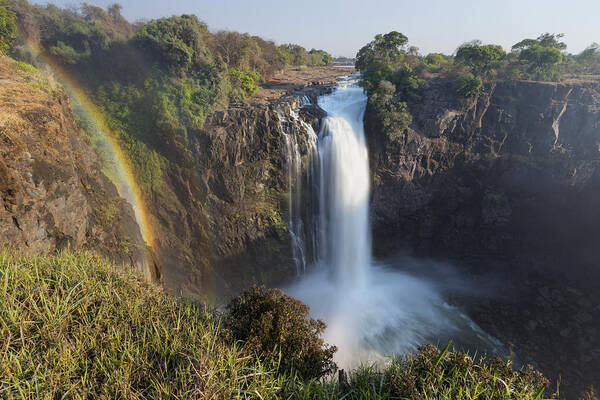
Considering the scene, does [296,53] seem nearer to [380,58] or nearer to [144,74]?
[380,58]

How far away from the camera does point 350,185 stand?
745 inches

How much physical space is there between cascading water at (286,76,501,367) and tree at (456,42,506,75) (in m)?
9.90

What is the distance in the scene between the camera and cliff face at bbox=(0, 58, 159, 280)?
785cm

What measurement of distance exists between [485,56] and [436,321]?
2170cm

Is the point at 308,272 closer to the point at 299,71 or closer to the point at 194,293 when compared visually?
the point at 194,293

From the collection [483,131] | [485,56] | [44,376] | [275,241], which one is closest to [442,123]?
[483,131]

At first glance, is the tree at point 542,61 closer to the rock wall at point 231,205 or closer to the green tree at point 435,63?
the green tree at point 435,63

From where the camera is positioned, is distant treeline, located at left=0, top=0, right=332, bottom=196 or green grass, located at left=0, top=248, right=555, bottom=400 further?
distant treeline, located at left=0, top=0, right=332, bottom=196

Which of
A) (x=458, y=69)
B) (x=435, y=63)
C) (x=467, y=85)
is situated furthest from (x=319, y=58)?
(x=467, y=85)

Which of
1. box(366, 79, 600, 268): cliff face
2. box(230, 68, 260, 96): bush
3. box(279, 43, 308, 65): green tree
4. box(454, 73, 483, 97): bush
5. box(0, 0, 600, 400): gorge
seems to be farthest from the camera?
box(279, 43, 308, 65): green tree

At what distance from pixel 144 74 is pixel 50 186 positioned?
1107 centimetres

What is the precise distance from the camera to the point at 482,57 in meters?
22.1

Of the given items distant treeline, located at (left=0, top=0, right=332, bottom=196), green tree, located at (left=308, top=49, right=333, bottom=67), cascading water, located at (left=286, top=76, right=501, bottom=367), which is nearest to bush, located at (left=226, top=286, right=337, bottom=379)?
cascading water, located at (left=286, top=76, right=501, bottom=367)

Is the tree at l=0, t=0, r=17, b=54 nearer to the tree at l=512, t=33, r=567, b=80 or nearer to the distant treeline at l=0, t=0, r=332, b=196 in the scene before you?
the distant treeline at l=0, t=0, r=332, b=196
